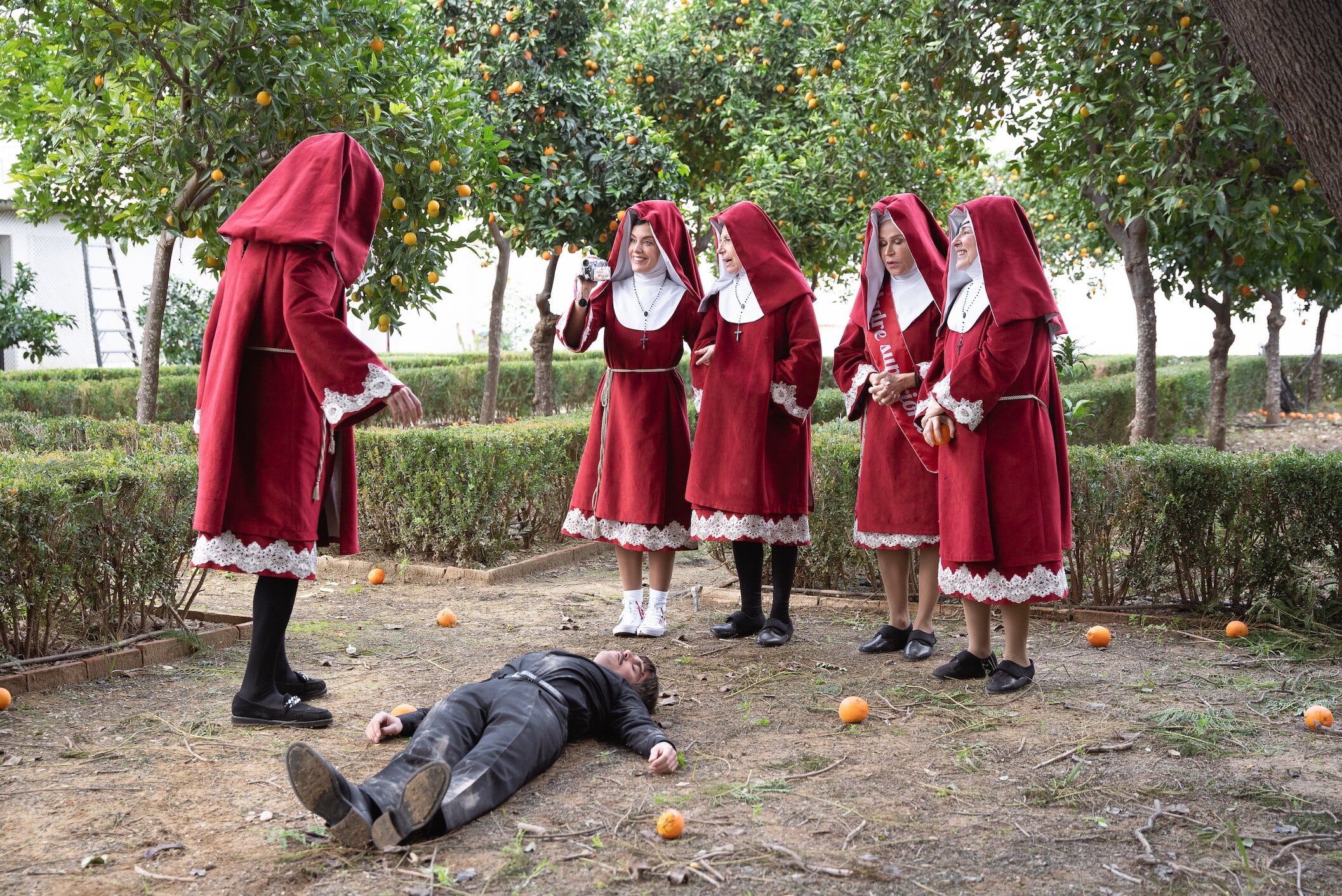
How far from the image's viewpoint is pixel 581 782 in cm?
323

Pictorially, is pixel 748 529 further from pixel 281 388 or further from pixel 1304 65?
pixel 1304 65

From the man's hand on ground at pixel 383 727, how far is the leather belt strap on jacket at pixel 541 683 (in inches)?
15.7

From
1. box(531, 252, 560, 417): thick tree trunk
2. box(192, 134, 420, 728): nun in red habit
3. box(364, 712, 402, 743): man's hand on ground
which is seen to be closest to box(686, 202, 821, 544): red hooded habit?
box(192, 134, 420, 728): nun in red habit

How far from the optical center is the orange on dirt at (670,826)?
2.78 meters

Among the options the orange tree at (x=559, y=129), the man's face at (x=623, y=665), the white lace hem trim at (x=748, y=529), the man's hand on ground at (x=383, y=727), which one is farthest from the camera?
the orange tree at (x=559, y=129)

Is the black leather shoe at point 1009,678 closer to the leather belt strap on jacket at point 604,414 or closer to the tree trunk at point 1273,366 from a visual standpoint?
the leather belt strap on jacket at point 604,414

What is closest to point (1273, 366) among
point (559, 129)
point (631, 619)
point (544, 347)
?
point (544, 347)

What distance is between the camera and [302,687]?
4039 mm

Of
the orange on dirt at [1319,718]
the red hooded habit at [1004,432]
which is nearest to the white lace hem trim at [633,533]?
the red hooded habit at [1004,432]

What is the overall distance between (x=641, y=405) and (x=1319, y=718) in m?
2.94

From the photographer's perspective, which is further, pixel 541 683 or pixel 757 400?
pixel 757 400

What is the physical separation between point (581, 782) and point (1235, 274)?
312 inches

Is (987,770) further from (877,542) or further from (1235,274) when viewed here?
(1235,274)

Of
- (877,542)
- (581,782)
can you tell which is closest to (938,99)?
(877,542)
